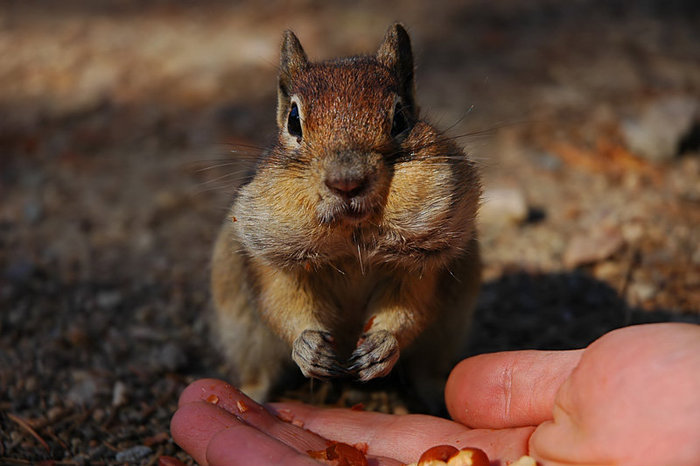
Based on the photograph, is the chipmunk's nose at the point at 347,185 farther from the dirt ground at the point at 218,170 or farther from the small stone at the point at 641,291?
the small stone at the point at 641,291

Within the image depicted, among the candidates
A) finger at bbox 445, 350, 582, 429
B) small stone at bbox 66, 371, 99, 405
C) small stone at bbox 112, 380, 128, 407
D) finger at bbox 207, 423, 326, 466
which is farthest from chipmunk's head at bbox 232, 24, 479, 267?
small stone at bbox 66, 371, 99, 405

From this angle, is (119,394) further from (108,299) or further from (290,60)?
(290,60)

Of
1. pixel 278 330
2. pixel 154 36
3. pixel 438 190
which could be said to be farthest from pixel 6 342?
pixel 154 36

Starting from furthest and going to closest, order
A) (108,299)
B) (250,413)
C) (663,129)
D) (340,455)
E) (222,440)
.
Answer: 1. (663,129)
2. (108,299)
3. (250,413)
4. (340,455)
5. (222,440)

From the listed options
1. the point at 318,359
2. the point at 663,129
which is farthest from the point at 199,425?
the point at 663,129

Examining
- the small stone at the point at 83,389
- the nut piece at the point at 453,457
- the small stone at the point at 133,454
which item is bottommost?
the small stone at the point at 133,454

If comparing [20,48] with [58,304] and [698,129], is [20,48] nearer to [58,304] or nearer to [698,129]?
[58,304]

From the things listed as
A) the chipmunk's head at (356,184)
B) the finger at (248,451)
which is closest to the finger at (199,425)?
the finger at (248,451)
